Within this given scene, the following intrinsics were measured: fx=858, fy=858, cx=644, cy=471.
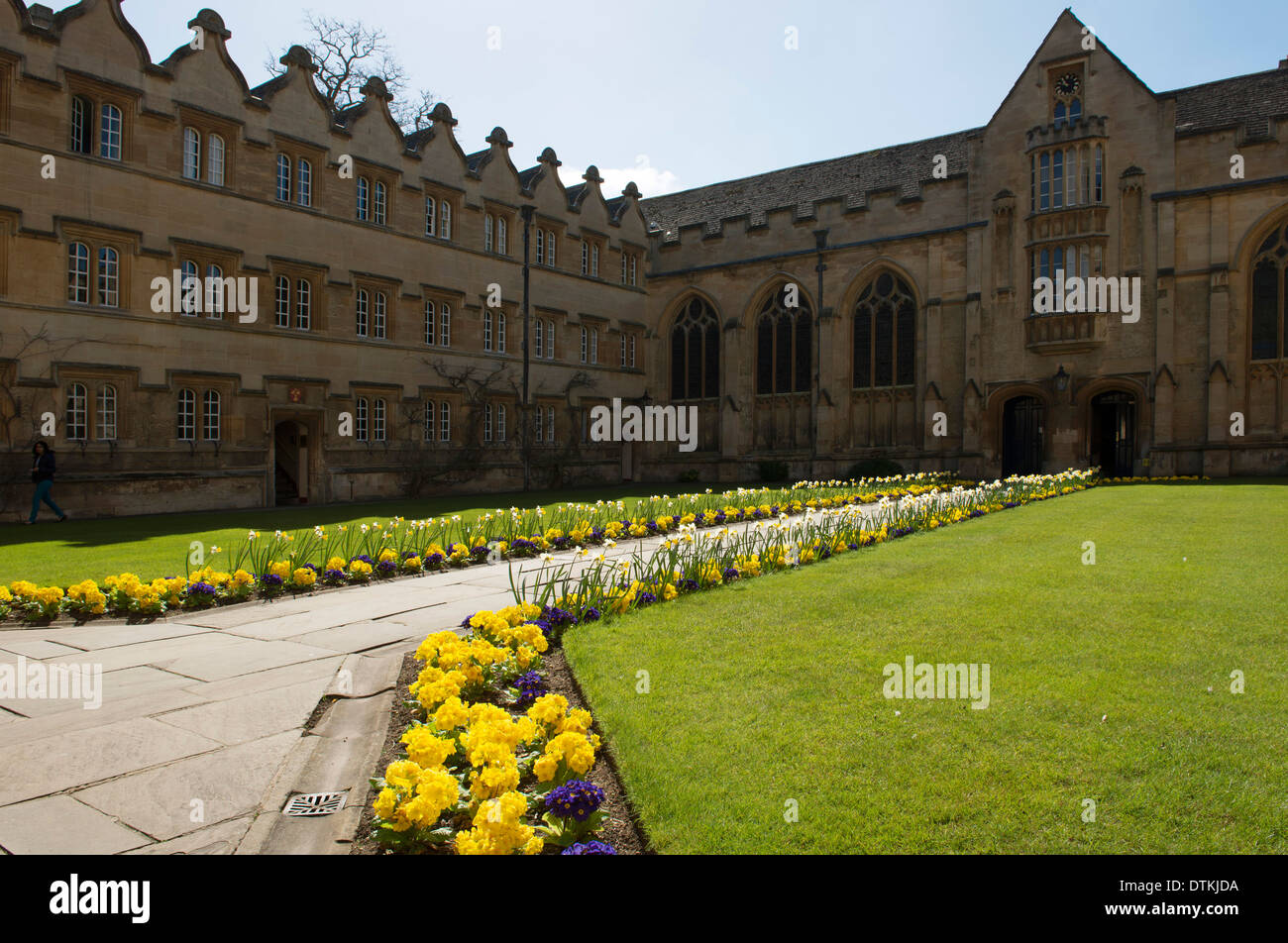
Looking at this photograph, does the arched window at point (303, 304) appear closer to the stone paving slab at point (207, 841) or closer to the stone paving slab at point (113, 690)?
the stone paving slab at point (113, 690)

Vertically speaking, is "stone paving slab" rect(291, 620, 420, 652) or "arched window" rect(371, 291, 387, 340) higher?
"arched window" rect(371, 291, 387, 340)

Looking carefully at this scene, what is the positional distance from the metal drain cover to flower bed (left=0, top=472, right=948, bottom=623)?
4.86m

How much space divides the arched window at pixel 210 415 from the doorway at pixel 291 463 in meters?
2.43

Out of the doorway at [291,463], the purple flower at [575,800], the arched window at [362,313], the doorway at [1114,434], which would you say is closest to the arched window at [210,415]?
the doorway at [291,463]

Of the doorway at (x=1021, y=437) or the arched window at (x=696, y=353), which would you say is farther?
the arched window at (x=696, y=353)

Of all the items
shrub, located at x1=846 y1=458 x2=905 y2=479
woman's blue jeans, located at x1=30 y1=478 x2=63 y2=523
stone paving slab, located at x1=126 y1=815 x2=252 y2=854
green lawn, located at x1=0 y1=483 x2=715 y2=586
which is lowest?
stone paving slab, located at x1=126 y1=815 x2=252 y2=854

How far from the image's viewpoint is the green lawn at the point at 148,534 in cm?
1036

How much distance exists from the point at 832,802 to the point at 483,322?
2736 cm

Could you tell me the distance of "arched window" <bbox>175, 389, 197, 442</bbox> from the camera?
21.3 metres

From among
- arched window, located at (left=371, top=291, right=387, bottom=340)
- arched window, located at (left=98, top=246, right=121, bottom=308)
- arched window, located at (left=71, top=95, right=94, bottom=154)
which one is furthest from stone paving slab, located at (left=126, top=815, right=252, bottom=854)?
arched window, located at (left=371, top=291, right=387, bottom=340)

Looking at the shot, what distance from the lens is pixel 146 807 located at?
3.57 meters

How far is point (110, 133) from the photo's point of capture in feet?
65.8

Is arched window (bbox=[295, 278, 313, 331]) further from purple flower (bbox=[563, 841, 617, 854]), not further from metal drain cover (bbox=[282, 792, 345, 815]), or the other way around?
purple flower (bbox=[563, 841, 617, 854])

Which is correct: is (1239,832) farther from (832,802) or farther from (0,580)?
(0,580)
